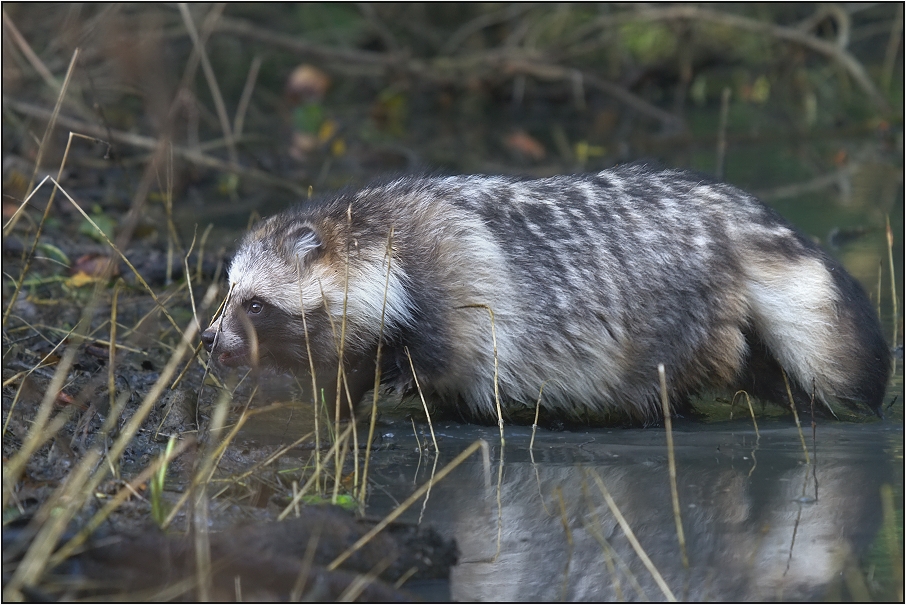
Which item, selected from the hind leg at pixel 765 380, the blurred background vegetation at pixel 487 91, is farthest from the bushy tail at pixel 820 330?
the blurred background vegetation at pixel 487 91

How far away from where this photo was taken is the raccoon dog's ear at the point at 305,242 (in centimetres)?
526

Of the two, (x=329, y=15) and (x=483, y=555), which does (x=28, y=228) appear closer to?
(x=483, y=555)

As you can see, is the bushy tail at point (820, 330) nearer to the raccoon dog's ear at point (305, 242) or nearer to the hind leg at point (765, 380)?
the hind leg at point (765, 380)

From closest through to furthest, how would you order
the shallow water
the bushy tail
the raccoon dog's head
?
the shallow water < the raccoon dog's head < the bushy tail

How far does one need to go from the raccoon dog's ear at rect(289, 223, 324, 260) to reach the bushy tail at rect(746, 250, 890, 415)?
218 centimetres

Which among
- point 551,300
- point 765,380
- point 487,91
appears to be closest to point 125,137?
point 551,300

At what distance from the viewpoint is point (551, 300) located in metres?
5.45

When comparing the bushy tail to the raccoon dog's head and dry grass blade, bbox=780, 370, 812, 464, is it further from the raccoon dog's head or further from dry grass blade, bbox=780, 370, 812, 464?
the raccoon dog's head

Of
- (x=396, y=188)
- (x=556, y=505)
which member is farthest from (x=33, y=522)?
(x=396, y=188)

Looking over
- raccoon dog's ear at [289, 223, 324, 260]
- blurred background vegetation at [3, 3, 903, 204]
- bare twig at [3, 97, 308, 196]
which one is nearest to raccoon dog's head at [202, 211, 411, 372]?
raccoon dog's ear at [289, 223, 324, 260]

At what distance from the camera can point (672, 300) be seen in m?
5.50

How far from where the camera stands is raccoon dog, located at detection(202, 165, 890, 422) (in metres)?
5.29

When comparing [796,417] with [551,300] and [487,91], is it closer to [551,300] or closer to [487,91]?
[551,300]

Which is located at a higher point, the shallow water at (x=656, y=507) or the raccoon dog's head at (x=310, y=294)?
the raccoon dog's head at (x=310, y=294)
